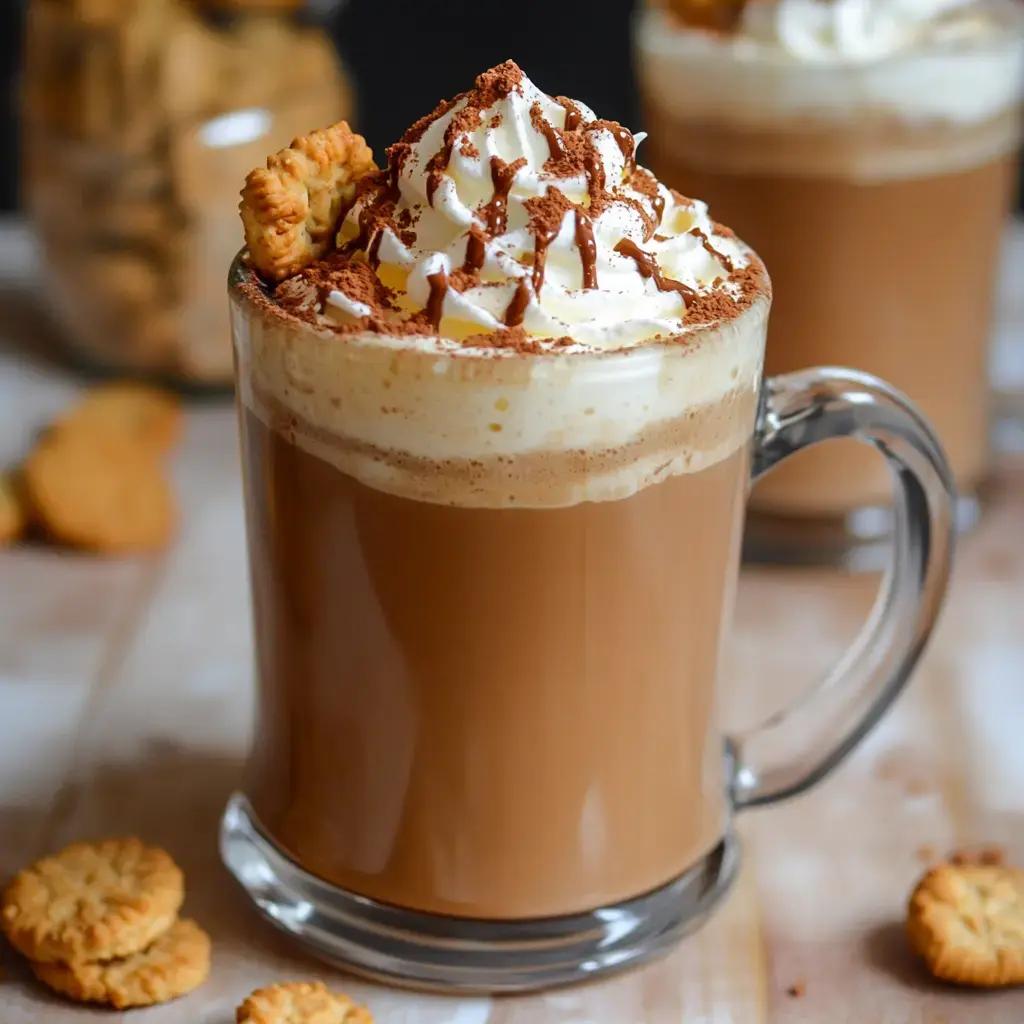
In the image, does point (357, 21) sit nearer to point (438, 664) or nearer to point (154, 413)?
point (154, 413)

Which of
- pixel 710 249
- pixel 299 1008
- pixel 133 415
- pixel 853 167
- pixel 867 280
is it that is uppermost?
pixel 710 249

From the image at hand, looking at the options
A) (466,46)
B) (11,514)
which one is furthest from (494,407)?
(466,46)

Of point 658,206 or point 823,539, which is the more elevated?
point 658,206

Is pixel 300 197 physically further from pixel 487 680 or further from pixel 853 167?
pixel 853 167

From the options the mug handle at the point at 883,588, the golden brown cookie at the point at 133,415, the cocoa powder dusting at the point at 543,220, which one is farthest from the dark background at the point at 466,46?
the cocoa powder dusting at the point at 543,220

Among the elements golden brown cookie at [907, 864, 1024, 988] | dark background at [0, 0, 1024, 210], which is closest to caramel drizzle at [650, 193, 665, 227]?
golden brown cookie at [907, 864, 1024, 988]

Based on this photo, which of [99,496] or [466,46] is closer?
[99,496]

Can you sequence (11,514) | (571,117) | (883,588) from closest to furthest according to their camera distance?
1. (571,117)
2. (883,588)
3. (11,514)
